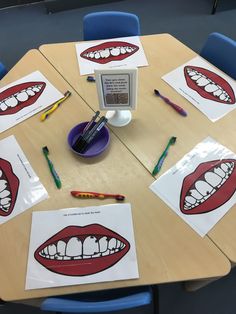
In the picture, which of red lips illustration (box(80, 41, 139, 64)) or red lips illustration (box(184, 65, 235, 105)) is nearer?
red lips illustration (box(184, 65, 235, 105))

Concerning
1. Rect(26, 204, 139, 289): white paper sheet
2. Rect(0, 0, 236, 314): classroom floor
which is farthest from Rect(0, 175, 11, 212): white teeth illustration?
Rect(0, 0, 236, 314): classroom floor

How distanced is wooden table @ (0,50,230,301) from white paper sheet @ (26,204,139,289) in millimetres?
20

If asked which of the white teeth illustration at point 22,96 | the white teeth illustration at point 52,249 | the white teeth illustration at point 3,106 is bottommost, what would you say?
the white teeth illustration at point 52,249

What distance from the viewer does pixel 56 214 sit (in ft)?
3.21

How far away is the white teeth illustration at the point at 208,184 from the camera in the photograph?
3.26ft

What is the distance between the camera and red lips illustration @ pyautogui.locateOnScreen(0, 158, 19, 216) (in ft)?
3.28

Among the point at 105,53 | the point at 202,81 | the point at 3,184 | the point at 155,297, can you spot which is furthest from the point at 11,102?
the point at 155,297

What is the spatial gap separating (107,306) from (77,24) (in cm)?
276

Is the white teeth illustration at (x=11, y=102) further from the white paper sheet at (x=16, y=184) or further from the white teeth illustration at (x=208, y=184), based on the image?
the white teeth illustration at (x=208, y=184)

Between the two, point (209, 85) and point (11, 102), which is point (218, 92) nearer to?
point (209, 85)

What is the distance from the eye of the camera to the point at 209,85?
1.31 metres

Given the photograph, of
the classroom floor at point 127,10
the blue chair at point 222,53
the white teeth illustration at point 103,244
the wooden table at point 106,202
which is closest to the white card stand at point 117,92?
the wooden table at point 106,202

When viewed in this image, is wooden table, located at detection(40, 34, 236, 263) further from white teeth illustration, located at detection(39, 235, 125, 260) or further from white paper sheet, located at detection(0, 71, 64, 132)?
white teeth illustration, located at detection(39, 235, 125, 260)

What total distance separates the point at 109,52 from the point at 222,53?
571 millimetres
